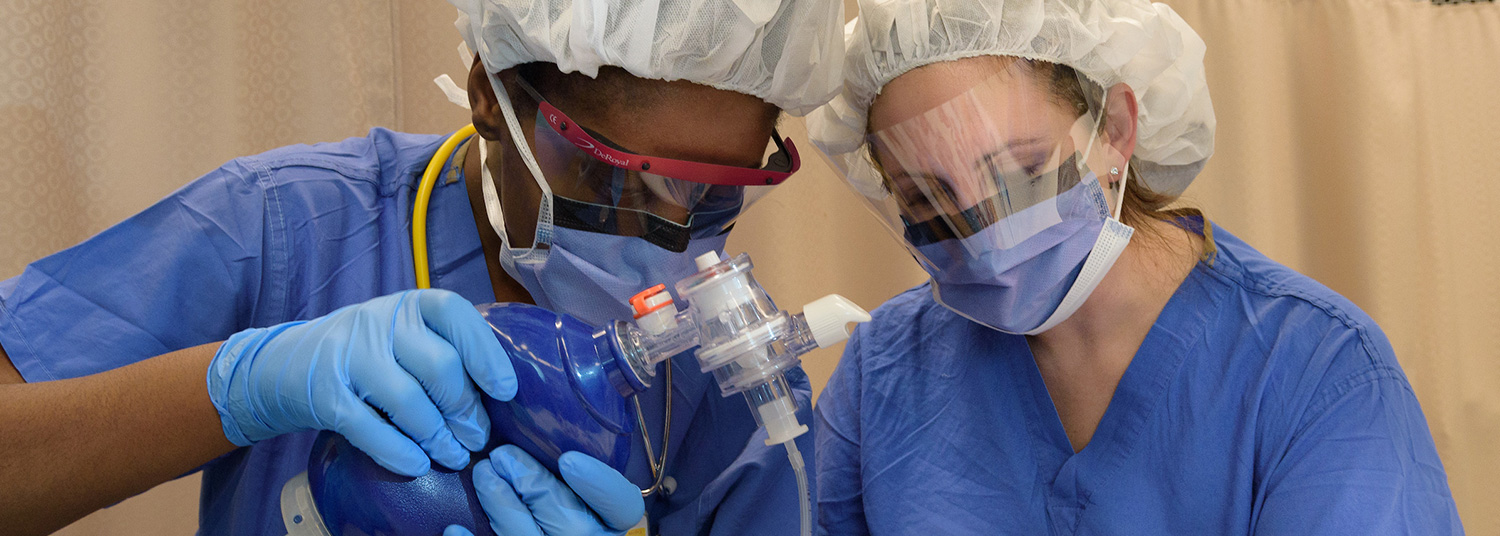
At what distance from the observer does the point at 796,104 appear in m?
1.07

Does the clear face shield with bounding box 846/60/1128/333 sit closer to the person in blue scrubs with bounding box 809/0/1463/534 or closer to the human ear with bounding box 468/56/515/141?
the person in blue scrubs with bounding box 809/0/1463/534

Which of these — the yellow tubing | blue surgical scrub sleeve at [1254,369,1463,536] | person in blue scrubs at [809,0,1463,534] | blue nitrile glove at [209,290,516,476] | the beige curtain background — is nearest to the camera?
blue nitrile glove at [209,290,516,476]

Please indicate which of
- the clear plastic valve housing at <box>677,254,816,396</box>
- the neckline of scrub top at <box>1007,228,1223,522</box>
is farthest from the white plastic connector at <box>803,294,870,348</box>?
the neckline of scrub top at <box>1007,228,1223,522</box>

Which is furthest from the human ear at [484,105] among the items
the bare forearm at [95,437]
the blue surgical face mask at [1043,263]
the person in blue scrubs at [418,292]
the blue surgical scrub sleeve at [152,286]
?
the blue surgical face mask at [1043,263]

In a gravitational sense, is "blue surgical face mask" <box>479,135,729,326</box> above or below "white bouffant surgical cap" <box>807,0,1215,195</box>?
below

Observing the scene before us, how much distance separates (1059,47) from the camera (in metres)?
1.07

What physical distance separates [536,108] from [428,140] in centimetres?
31

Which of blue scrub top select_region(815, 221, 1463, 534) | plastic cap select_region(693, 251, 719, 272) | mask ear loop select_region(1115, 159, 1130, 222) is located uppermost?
mask ear loop select_region(1115, 159, 1130, 222)

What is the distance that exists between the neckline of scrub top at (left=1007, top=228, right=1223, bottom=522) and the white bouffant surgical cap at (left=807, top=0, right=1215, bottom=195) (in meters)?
0.18

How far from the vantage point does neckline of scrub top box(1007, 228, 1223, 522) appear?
3.79 feet

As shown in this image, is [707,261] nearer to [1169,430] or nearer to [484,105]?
[484,105]

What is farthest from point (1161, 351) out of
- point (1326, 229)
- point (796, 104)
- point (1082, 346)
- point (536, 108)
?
point (1326, 229)

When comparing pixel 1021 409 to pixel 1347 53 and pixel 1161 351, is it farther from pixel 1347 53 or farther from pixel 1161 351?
pixel 1347 53

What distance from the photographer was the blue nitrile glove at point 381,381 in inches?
31.2
